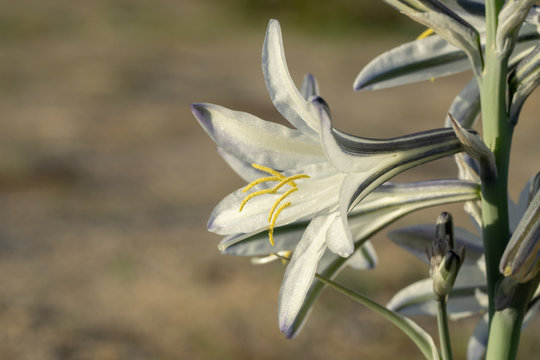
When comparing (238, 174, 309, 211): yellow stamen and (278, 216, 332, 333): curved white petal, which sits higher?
(238, 174, 309, 211): yellow stamen

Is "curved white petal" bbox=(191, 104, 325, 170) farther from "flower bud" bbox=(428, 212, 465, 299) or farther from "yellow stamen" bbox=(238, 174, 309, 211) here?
"flower bud" bbox=(428, 212, 465, 299)

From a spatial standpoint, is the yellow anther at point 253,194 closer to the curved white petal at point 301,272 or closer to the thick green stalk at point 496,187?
the curved white petal at point 301,272

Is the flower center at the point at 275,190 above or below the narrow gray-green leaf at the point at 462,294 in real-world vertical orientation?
above

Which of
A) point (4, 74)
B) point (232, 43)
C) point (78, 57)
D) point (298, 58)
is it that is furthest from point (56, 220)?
point (232, 43)

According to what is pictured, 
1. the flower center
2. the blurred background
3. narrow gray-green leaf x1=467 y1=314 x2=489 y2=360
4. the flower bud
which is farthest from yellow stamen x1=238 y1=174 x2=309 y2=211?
the blurred background

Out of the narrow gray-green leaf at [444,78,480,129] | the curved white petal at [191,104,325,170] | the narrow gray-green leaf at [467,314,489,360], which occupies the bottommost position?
the narrow gray-green leaf at [467,314,489,360]

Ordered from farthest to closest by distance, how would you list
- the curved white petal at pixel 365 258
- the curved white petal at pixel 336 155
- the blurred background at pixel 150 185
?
the blurred background at pixel 150 185, the curved white petal at pixel 365 258, the curved white petal at pixel 336 155

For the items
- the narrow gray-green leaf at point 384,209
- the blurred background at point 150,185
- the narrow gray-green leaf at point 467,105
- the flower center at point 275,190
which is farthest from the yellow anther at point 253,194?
the blurred background at point 150,185

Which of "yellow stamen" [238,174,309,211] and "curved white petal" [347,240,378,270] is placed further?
"curved white petal" [347,240,378,270]
